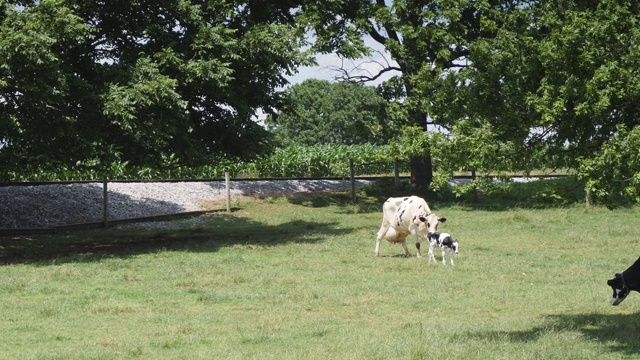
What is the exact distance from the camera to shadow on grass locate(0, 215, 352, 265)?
76.1ft

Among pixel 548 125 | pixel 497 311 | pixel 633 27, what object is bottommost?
pixel 497 311

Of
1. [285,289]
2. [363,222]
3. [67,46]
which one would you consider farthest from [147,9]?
[285,289]

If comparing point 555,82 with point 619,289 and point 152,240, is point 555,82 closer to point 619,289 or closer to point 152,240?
point 619,289

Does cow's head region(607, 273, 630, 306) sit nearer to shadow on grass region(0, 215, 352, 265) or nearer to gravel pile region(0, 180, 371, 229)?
shadow on grass region(0, 215, 352, 265)

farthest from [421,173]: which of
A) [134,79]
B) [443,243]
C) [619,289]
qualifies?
[619,289]

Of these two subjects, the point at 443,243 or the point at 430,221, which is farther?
the point at 430,221

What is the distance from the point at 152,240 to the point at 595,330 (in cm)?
1736

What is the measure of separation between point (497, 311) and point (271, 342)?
4277 millimetres

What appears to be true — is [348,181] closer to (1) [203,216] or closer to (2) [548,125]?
(1) [203,216]

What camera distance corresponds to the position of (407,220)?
20828 millimetres

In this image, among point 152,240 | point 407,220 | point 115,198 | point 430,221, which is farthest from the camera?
point 115,198

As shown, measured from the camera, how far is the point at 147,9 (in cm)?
2627

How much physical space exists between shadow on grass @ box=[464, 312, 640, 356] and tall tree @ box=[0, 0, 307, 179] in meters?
13.0

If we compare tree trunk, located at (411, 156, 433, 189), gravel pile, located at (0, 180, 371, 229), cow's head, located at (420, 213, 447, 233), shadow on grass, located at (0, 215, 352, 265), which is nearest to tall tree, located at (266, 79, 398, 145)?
tree trunk, located at (411, 156, 433, 189)
